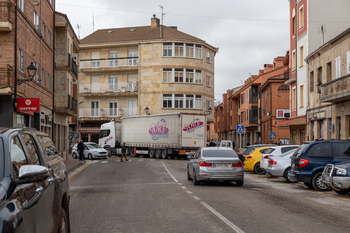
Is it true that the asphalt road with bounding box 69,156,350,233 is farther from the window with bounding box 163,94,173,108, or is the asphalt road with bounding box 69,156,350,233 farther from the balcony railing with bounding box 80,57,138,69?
the balcony railing with bounding box 80,57,138,69

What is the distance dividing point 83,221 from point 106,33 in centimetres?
5954

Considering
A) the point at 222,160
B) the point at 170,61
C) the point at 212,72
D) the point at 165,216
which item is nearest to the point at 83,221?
the point at 165,216

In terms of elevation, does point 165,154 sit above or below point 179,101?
below

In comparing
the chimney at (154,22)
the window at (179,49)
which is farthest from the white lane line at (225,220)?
the chimney at (154,22)

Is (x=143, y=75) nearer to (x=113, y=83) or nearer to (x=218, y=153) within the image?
(x=113, y=83)

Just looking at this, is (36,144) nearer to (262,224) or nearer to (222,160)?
(262,224)

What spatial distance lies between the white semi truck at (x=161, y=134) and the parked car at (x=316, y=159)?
24070mm

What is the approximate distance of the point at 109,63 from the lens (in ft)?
197

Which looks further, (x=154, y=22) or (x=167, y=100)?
(x=154, y=22)

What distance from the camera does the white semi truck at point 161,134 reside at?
39656 millimetres

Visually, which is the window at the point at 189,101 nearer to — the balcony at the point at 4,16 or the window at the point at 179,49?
the window at the point at 179,49

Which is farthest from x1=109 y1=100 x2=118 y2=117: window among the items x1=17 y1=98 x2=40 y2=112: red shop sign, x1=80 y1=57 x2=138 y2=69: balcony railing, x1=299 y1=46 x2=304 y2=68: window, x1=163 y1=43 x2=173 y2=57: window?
x1=17 y1=98 x2=40 y2=112: red shop sign

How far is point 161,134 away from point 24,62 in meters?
19.9

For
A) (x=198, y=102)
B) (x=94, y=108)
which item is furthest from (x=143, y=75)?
(x=94, y=108)
